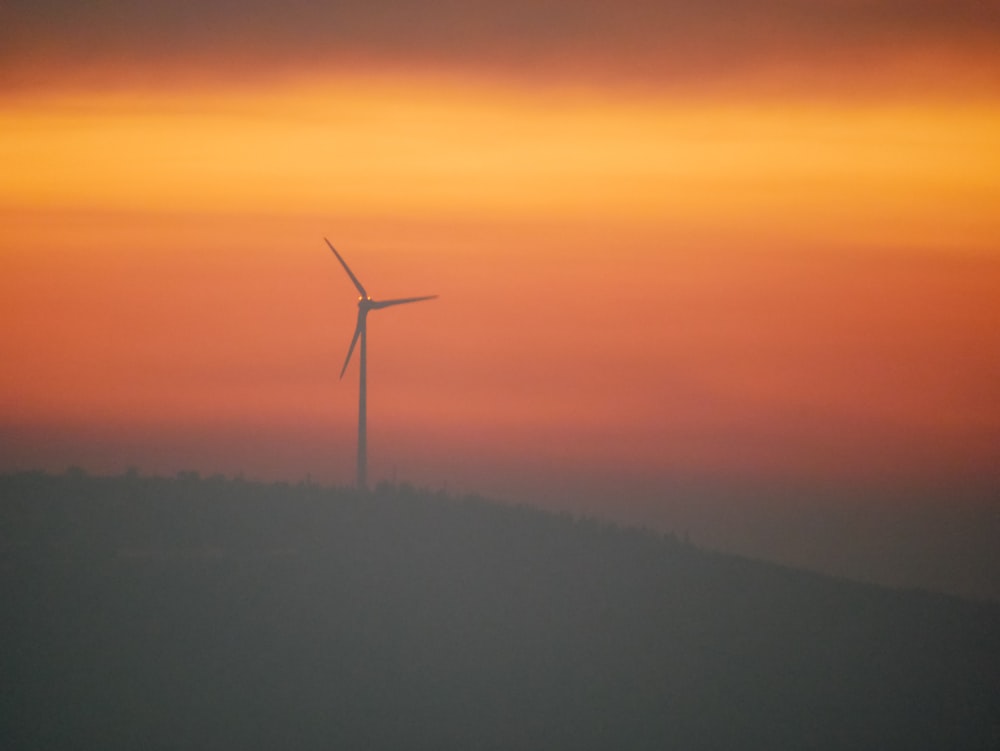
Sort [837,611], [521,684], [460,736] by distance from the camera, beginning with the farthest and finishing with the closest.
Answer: [837,611]
[521,684]
[460,736]

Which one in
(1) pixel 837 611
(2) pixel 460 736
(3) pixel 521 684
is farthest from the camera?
(1) pixel 837 611

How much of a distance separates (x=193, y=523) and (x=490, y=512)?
19.1m

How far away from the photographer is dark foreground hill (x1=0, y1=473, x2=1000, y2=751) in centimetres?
7938

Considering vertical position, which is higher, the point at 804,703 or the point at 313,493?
the point at 313,493

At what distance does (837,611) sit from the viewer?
99.4 metres

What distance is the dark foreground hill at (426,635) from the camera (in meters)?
79.4

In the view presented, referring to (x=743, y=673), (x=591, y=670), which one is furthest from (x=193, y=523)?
(x=743, y=673)

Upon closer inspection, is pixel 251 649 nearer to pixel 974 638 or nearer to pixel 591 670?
pixel 591 670

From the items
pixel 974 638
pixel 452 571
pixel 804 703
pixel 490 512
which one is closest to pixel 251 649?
pixel 452 571

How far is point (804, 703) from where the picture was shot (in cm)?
9150

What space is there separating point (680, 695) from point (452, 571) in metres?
13.8

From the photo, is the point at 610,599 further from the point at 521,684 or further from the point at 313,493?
the point at 313,493

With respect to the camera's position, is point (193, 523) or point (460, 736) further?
point (193, 523)

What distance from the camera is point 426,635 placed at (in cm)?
8838
